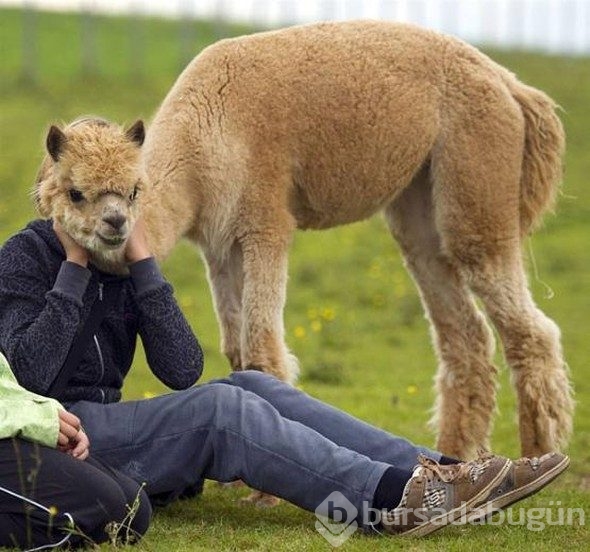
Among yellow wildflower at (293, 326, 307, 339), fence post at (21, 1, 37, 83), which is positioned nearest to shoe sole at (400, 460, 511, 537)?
yellow wildflower at (293, 326, 307, 339)

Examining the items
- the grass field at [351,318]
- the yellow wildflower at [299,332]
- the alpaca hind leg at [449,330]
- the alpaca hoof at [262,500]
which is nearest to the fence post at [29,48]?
the grass field at [351,318]

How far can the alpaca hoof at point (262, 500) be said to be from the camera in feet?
16.9

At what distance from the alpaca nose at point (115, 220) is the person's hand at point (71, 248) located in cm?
14

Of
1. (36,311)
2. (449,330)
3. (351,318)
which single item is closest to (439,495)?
(36,311)

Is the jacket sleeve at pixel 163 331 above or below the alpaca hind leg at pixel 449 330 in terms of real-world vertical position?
above

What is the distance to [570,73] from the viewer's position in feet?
98.4

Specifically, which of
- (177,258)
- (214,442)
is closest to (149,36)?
(177,258)

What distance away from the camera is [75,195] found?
4.42 meters

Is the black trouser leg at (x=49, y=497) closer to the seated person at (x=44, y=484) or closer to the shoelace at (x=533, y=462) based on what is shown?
the seated person at (x=44, y=484)

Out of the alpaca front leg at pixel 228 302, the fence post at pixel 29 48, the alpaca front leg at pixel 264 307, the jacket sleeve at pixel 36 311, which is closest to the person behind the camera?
the jacket sleeve at pixel 36 311

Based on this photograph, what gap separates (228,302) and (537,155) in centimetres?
176

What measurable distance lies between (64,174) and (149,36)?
3300 cm

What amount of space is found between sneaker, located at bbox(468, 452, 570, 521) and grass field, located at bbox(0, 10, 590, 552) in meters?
0.13

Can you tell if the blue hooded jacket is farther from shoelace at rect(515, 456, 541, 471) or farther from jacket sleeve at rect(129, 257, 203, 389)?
shoelace at rect(515, 456, 541, 471)
